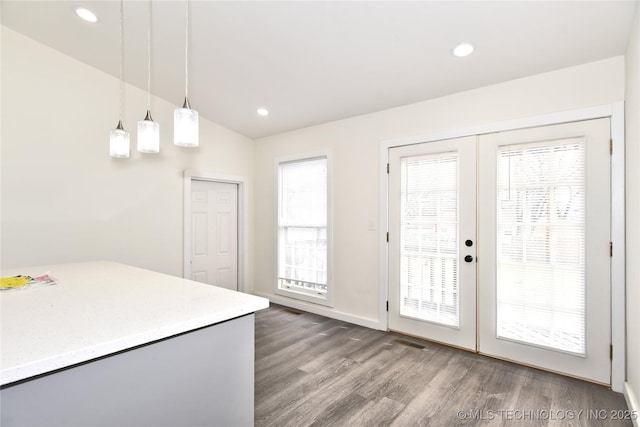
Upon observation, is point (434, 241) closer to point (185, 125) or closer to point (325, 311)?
point (325, 311)

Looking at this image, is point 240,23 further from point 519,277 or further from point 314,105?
point 519,277

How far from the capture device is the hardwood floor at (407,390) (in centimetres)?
198

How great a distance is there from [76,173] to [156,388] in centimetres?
309

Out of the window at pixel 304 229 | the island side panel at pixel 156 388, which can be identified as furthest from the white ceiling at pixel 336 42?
the island side panel at pixel 156 388

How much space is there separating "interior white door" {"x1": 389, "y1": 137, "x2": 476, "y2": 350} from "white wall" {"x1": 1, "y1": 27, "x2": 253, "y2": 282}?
279cm

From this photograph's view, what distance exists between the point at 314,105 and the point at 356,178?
97cm

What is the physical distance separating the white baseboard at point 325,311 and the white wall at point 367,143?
2cm

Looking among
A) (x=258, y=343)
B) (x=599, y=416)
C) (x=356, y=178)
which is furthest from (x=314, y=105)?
(x=599, y=416)

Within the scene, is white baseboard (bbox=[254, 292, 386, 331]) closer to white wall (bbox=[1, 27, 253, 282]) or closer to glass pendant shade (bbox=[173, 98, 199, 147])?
white wall (bbox=[1, 27, 253, 282])

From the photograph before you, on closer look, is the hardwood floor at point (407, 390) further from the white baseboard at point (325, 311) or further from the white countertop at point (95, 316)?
the white countertop at point (95, 316)

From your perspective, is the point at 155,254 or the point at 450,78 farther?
the point at 155,254

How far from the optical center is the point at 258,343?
10.2ft

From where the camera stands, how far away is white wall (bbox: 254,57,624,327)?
8.05 feet

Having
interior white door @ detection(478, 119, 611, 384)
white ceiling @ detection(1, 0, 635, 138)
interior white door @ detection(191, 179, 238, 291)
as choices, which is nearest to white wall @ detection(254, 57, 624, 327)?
white ceiling @ detection(1, 0, 635, 138)
